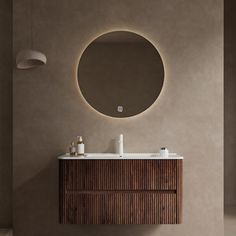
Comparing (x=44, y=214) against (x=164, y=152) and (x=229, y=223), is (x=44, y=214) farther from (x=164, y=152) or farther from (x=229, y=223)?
(x=229, y=223)

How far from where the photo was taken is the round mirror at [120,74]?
324 cm

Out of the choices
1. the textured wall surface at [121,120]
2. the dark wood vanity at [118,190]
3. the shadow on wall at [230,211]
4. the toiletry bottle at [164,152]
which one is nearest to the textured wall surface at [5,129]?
the textured wall surface at [121,120]

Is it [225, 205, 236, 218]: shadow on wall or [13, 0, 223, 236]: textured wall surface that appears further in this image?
[225, 205, 236, 218]: shadow on wall

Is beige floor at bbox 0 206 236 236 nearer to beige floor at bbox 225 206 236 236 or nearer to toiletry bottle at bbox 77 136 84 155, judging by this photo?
beige floor at bbox 225 206 236 236

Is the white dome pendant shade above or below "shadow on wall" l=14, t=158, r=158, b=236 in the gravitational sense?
above

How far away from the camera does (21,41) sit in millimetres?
3270

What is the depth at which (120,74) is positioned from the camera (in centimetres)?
325

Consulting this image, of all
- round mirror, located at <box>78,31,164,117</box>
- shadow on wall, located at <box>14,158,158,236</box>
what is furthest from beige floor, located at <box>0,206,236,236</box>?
round mirror, located at <box>78,31,164,117</box>

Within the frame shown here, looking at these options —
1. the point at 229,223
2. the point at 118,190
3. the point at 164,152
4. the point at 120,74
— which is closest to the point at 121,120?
the point at 120,74

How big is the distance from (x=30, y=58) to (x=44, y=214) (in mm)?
1322

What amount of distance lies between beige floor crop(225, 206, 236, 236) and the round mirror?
143cm

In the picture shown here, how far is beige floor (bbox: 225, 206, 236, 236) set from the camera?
11.5 feet

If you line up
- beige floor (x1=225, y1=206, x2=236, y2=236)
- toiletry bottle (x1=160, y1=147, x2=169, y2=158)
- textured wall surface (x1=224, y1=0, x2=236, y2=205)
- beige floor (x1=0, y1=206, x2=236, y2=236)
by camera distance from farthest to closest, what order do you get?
textured wall surface (x1=224, y1=0, x2=236, y2=205) → beige floor (x1=225, y1=206, x2=236, y2=236) → beige floor (x1=0, y1=206, x2=236, y2=236) → toiletry bottle (x1=160, y1=147, x2=169, y2=158)

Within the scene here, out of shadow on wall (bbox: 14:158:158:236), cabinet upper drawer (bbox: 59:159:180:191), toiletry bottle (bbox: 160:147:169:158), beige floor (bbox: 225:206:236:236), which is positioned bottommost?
beige floor (bbox: 225:206:236:236)
